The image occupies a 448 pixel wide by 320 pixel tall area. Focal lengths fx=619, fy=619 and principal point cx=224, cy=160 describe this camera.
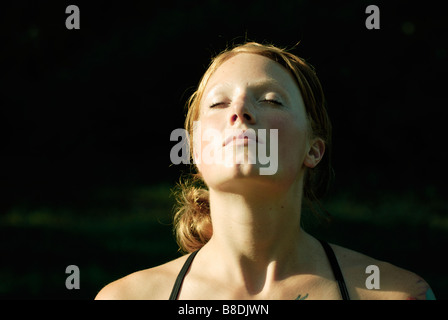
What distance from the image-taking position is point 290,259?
2.13 metres

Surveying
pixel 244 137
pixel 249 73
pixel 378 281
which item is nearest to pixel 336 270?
pixel 378 281

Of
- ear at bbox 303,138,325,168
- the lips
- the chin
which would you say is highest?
the lips

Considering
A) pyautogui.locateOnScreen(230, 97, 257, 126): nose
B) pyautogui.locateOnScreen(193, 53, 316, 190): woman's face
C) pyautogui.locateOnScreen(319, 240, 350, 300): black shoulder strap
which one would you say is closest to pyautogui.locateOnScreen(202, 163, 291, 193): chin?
pyautogui.locateOnScreen(193, 53, 316, 190): woman's face

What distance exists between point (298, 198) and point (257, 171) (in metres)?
0.31

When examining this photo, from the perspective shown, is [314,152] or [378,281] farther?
[314,152]

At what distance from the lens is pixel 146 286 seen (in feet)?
7.06

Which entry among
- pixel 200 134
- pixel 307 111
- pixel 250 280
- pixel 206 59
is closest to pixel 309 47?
pixel 206 59

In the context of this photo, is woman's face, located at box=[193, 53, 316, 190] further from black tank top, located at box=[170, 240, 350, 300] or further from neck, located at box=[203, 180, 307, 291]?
black tank top, located at box=[170, 240, 350, 300]

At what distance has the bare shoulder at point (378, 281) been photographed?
2041 millimetres

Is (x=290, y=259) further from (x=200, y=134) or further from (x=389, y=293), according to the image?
(x=200, y=134)

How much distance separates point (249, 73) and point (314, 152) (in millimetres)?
401

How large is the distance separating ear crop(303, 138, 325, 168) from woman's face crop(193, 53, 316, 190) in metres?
0.03

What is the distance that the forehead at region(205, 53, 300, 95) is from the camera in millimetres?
2164

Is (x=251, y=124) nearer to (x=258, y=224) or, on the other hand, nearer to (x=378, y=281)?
(x=258, y=224)
